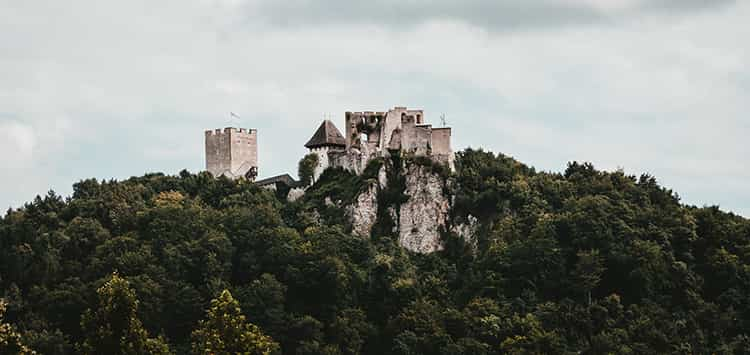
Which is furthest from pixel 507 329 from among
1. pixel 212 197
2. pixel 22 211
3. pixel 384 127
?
pixel 22 211

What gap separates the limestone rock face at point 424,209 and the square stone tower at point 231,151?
395 inches

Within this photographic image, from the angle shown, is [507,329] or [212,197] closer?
[507,329]

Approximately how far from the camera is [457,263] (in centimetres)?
8744

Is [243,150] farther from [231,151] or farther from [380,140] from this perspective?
[380,140]

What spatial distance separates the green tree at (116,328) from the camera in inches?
2402

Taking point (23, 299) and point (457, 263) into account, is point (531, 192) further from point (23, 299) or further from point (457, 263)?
point (23, 299)

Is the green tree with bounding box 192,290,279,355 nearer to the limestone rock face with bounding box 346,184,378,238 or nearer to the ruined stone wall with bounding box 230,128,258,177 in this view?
the limestone rock face with bounding box 346,184,378,238

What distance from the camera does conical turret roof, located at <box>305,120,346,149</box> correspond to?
3570 inches

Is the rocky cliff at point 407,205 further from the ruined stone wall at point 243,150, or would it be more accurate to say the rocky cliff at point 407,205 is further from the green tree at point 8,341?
the green tree at point 8,341

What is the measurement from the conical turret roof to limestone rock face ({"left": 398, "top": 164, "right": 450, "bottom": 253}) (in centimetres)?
503

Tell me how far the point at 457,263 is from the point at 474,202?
3.65 metres

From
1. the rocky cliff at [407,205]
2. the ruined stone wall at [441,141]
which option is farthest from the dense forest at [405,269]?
the ruined stone wall at [441,141]

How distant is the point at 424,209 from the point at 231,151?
12.2 meters

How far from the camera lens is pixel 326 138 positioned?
297 feet
